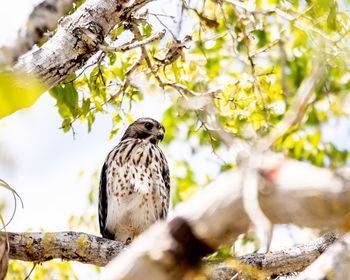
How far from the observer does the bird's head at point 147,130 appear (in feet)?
18.8

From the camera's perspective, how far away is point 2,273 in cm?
250

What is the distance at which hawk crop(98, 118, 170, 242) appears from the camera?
191 inches

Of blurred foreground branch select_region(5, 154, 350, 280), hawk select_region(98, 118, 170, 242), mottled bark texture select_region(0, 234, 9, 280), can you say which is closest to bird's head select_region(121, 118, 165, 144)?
hawk select_region(98, 118, 170, 242)

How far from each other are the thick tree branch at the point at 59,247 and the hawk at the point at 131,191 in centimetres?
141

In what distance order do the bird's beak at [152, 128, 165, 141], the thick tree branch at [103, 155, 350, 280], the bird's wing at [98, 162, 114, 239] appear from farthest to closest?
the bird's beak at [152, 128, 165, 141]
the bird's wing at [98, 162, 114, 239]
the thick tree branch at [103, 155, 350, 280]

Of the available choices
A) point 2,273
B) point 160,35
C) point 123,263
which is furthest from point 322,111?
point 123,263

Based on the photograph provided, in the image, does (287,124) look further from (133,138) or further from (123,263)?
(133,138)

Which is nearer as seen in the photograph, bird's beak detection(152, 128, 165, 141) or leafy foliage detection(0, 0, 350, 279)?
leafy foliage detection(0, 0, 350, 279)

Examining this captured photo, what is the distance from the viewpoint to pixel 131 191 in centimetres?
483

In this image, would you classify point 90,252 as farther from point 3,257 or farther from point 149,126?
point 149,126

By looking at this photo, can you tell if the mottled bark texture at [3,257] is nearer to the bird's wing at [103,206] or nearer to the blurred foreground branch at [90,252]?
the blurred foreground branch at [90,252]

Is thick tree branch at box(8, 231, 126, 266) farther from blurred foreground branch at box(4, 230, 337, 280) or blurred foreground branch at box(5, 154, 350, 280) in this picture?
blurred foreground branch at box(5, 154, 350, 280)

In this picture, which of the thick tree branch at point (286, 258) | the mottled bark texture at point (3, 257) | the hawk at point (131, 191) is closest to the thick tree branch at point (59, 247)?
the mottled bark texture at point (3, 257)

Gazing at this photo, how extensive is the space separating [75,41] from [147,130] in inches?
117
